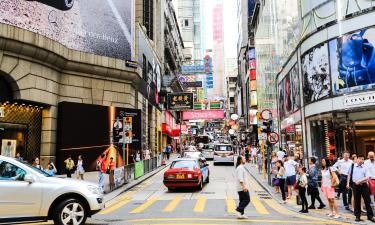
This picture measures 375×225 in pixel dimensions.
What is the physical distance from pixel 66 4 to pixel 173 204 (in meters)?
16.9

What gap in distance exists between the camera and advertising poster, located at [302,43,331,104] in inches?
854

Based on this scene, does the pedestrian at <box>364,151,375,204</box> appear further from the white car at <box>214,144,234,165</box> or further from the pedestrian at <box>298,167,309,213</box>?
the white car at <box>214,144,234,165</box>

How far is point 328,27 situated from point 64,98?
1789 centimetres

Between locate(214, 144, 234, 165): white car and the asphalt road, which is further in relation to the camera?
locate(214, 144, 234, 165): white car

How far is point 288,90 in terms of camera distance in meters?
31.5

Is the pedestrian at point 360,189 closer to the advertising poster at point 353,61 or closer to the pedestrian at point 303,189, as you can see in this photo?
the pedestrian at point 303,189

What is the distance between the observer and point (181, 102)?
52062 mm

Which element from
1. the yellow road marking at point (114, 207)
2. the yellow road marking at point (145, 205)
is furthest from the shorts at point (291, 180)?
the yellow road marking at point (114, 207)

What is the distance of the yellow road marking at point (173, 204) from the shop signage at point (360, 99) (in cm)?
1148

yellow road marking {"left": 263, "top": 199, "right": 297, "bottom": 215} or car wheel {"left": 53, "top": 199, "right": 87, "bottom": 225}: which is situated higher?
car wheel {"left": 53, "top": 199, "right": 87, "bottom": 225}

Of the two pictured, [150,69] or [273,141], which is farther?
[150,69]

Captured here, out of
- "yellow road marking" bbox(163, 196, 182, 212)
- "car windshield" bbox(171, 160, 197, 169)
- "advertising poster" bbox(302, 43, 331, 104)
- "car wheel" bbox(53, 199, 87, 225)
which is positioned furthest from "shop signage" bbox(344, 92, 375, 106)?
"car wheel" bbox(53, 199, 87, 225)

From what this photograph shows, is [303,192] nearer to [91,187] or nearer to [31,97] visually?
[91,187]

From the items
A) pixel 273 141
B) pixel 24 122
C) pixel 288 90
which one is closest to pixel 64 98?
pixel 24 122
